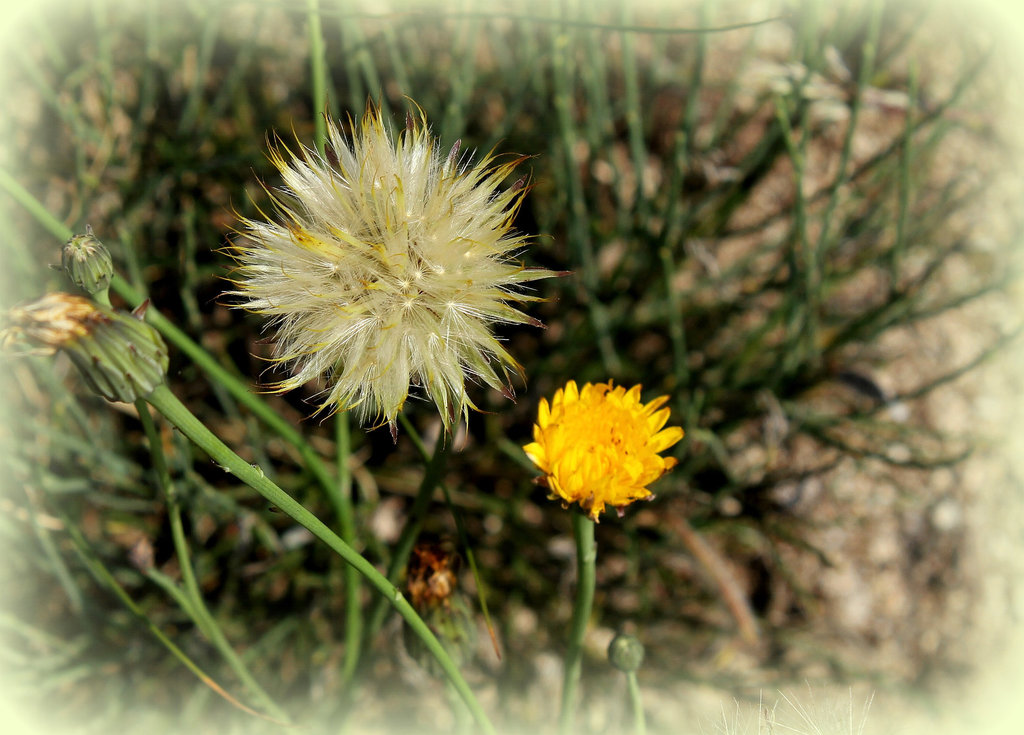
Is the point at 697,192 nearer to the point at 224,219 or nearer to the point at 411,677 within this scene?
the point at 224,219

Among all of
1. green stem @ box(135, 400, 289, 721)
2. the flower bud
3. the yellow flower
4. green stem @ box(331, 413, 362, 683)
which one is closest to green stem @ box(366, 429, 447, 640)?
green stem @ box(331, 413, 362, 683)

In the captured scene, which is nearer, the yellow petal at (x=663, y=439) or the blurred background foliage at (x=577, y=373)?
the yellow petal at (x=663, y=439)

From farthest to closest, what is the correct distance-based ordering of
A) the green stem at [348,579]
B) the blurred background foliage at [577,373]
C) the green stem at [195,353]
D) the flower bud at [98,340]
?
the blurred background foliage at [577,373] < the green stem at [348,579] < the green stem at [195,353] < the flower bud at [98,340]

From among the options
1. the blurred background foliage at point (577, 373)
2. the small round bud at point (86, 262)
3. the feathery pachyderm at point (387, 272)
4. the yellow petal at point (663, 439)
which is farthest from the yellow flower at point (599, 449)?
the blurred background foliage at point (577, 373)

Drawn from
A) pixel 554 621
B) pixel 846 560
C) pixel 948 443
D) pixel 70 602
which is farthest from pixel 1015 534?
pixel 70 602

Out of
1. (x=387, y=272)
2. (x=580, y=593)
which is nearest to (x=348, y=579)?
(x=580, y=593)

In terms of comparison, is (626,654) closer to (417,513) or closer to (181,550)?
(417,513)

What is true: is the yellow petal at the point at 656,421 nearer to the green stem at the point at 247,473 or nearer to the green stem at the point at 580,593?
the green stem at the point at 580,593
